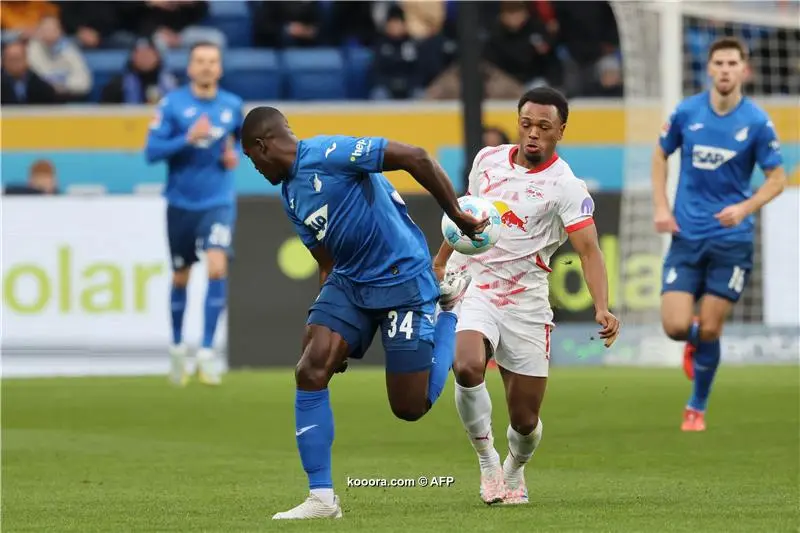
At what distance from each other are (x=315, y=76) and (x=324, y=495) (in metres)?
15.0

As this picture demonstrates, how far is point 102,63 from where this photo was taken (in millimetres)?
22000

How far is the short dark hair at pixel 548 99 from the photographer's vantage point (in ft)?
26.1

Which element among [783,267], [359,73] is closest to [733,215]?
[783,267]

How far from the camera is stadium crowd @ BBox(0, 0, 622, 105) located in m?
21.1

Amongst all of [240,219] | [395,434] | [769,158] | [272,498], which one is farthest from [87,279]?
[272,498]

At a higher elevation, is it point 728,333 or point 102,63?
point 102,63

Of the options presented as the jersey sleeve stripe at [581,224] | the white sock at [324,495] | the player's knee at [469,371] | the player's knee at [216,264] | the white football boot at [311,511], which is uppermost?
→ the jersey sleeve stripe at [581,224]

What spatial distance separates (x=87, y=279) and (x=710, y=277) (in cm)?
710

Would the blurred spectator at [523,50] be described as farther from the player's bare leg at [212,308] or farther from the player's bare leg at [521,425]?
the player's bare leg at [521,425]

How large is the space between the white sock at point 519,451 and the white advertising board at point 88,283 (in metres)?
8.85

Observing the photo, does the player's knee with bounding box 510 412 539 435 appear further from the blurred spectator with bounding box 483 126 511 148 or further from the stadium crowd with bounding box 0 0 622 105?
the stadium crowd with bounding box 0 0 622 105

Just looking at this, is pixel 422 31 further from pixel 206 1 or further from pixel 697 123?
pixel 697 123

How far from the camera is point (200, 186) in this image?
15055mm

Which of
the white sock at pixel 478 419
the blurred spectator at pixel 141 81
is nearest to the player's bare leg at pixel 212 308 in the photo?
the blurred spectator at pixel 141 81
